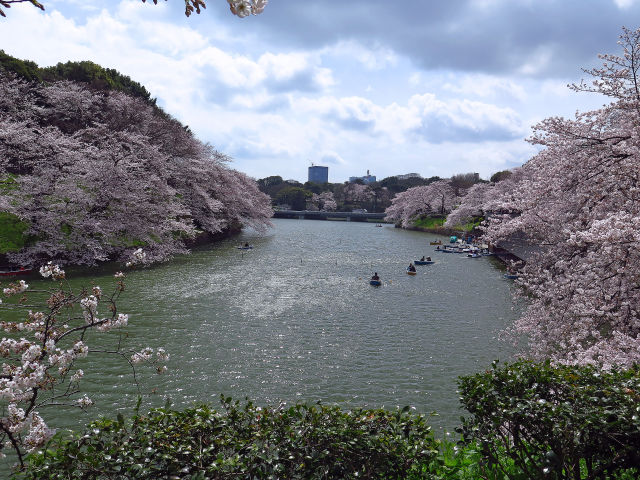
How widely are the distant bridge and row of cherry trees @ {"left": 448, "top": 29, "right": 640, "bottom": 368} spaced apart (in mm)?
99345

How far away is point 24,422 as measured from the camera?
15.2 ft

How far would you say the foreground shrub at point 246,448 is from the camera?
388 centimetres

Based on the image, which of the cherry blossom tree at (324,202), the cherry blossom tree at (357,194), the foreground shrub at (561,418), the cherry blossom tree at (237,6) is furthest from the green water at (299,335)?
the cherry blossom tree at (357,194)

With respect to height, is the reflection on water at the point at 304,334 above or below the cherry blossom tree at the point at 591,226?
below

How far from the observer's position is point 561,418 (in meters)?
4.36

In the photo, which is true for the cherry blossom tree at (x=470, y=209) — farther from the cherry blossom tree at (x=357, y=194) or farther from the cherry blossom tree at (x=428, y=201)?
the cherry blossom tree at (x=357, y=194)

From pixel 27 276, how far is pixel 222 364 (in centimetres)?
1661

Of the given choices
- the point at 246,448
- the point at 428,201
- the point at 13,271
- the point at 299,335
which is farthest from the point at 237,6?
the point at 428,201

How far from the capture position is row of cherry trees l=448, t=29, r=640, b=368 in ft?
25.7

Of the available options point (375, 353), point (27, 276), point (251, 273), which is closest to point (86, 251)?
point (27, 276)

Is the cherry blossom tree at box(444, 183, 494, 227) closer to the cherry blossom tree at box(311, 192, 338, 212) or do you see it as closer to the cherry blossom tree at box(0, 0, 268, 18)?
the cherry blossom tree at box(311, 192, 338, 212)

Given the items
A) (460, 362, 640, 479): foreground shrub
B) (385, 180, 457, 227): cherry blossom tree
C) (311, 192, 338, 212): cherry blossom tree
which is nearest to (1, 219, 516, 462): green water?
(460, 362, 640, 479): foreground shrub

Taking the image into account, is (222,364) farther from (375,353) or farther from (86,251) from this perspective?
(86,251)

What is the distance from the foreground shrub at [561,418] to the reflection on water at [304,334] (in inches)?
216
